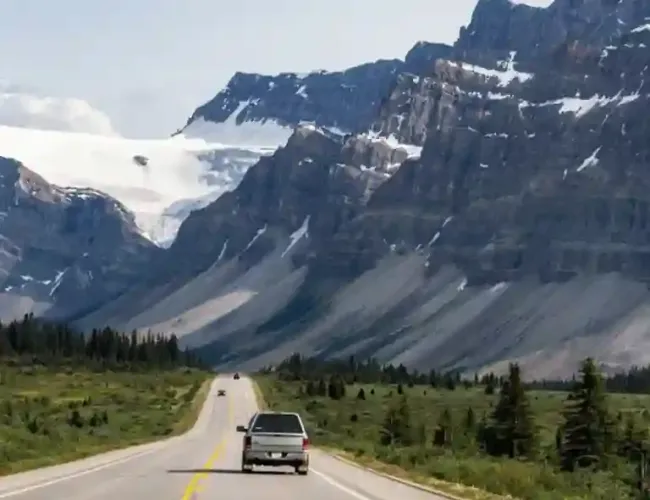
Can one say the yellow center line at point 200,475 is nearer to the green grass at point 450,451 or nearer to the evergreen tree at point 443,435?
the green grass at point 450,451

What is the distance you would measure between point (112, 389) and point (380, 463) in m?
110

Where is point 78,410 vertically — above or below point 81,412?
above

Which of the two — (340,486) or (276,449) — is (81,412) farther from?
(340,486)

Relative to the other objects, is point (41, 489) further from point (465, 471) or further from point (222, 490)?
point (465, 471)

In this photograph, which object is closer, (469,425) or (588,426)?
(588,426)

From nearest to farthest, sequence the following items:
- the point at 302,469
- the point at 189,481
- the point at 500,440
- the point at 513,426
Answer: the point at 189,481 < the point at 302,469 < the point at 500,440 < the point at 513,426

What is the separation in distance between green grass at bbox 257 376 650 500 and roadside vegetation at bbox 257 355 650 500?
8 cm

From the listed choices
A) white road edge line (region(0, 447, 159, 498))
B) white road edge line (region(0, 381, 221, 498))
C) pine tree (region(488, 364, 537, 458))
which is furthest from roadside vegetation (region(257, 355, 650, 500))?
white road edge line (region(0, 447, 159, 498))

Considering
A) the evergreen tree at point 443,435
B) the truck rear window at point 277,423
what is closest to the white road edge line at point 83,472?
the truck rear window at point 277,423

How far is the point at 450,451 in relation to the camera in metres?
64.4

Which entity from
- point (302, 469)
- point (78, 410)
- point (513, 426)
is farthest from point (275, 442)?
point (78, 410)

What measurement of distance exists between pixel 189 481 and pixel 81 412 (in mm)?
75357

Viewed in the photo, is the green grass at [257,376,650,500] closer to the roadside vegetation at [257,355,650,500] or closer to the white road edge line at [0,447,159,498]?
the roadside vegetation at [257,355,650,500]

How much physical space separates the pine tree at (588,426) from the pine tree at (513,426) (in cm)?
592
